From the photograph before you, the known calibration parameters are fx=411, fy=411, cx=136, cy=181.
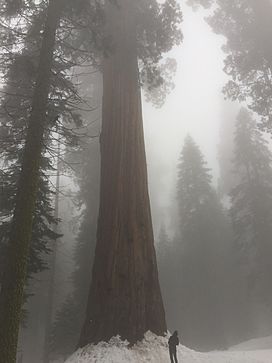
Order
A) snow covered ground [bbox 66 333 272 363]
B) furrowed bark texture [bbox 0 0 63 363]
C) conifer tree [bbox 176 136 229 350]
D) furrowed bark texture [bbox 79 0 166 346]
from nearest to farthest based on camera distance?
1. furrowed bark texture [bbox 0 0 63 363]
2. snow covered ground [bbox 66 333 272 363]
3. furrowed bark texture [bbox 79 0 166 346]
4. conifer tree [bbox 176 136 229 350]

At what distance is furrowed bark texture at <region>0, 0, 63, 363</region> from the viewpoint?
6.14m

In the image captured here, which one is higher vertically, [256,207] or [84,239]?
[256,207]

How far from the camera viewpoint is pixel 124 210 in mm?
9773

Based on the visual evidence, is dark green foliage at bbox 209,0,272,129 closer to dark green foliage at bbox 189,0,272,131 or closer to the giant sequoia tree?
dark green foliage at bbox 189,0,272,131

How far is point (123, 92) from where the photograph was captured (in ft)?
37.9

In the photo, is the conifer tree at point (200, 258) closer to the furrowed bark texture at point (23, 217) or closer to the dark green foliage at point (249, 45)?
the dark green foliage at point (249, 45)

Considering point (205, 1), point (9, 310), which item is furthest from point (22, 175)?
point (205, 1)

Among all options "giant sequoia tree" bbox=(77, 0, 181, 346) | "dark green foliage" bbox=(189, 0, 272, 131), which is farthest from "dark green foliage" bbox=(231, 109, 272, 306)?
"giant sequoia tree" bbox=(77, 0, 181, 346)

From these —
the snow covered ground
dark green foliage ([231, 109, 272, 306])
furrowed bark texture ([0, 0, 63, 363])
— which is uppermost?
dark green foliage ([231, 109, 272, 306])

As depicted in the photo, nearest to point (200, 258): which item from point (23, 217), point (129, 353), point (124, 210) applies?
point (124, 210)

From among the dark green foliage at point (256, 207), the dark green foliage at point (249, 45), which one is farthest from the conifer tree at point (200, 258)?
the dark green foliage at point (249, 45)

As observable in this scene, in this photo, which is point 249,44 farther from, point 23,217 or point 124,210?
point 23,217

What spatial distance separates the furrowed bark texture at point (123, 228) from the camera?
8641 millimetres

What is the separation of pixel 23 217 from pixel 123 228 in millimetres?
3151
